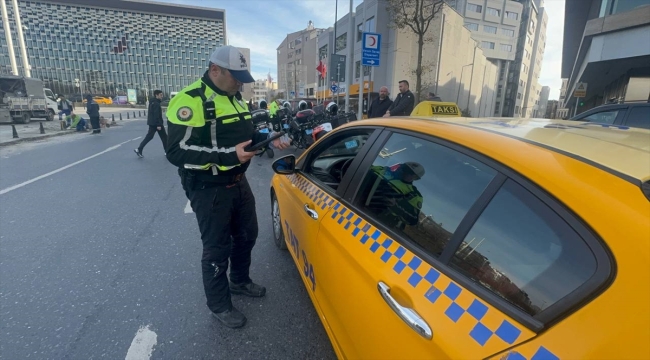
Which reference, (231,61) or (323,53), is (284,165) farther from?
(323,53)

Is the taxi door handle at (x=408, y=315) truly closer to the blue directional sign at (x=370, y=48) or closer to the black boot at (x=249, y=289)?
the black boot at (x=249, y=289)

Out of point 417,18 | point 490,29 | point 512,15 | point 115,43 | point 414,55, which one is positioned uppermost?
point 512,15

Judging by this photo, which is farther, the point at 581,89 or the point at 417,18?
the point at 417,18

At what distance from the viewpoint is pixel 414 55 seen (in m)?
33.4

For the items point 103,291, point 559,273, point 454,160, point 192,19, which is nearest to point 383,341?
point 559,273

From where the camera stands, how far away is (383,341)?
1227mm

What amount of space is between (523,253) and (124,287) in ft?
9.80

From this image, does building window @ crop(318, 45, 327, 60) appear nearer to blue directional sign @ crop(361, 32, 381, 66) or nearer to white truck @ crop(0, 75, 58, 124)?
white truck @ crop(0, 75, 58, 124)

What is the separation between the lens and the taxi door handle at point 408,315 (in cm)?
103

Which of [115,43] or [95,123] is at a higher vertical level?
[115,43]

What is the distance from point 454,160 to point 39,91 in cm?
2743

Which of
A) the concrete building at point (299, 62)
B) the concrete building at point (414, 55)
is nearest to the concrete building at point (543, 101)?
the concrete building at point (414, 55)

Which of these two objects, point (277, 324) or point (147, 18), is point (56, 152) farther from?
point (147, 18)

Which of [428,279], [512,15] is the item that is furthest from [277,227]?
[512,15]
